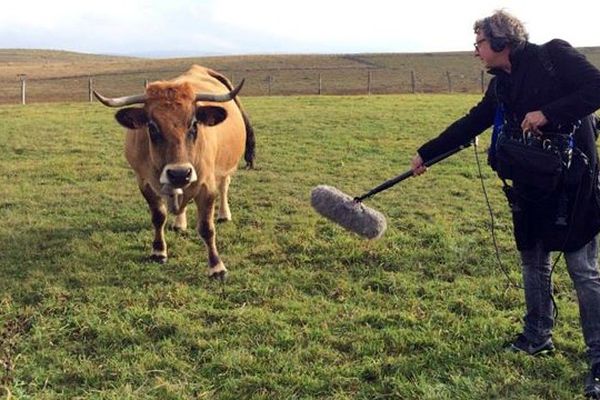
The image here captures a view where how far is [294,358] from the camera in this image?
4.81 metres

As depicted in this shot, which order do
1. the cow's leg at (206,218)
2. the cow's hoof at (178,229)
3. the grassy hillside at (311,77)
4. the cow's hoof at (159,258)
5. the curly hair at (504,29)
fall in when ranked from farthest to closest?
1. the grassy hillside at (311,77)
2. the cow's hoof at (178,229)
3. the cow's hoof at (159,258)
4. the cow's leg at (206,218)
5. the curly hair at (504,29)

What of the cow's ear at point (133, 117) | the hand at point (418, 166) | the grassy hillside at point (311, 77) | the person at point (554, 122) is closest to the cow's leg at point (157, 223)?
the cow's ear at point (133, 117)

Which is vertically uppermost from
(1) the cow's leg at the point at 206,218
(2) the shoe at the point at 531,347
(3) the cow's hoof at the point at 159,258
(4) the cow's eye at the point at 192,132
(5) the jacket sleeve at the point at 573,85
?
(5) the jacket sleeve at the point at 573,85

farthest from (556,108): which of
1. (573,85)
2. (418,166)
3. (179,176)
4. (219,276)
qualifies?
(219,276)

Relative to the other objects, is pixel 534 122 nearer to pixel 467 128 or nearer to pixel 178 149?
pixel 467 128

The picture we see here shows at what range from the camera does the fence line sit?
42.8 meters

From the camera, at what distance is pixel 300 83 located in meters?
54.1

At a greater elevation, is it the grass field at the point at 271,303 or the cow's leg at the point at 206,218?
the cow's leg at the point at 206,218

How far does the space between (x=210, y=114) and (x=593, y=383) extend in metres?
4.25

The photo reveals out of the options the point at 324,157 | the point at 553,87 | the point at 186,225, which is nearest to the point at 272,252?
the point at 186,225

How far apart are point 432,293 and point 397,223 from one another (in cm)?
253

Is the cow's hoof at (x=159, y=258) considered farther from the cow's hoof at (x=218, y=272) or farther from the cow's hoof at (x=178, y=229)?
the cow's hoof at (x=178, y=229)

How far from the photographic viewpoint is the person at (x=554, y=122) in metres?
3.93

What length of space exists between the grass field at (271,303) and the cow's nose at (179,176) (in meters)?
1.10
